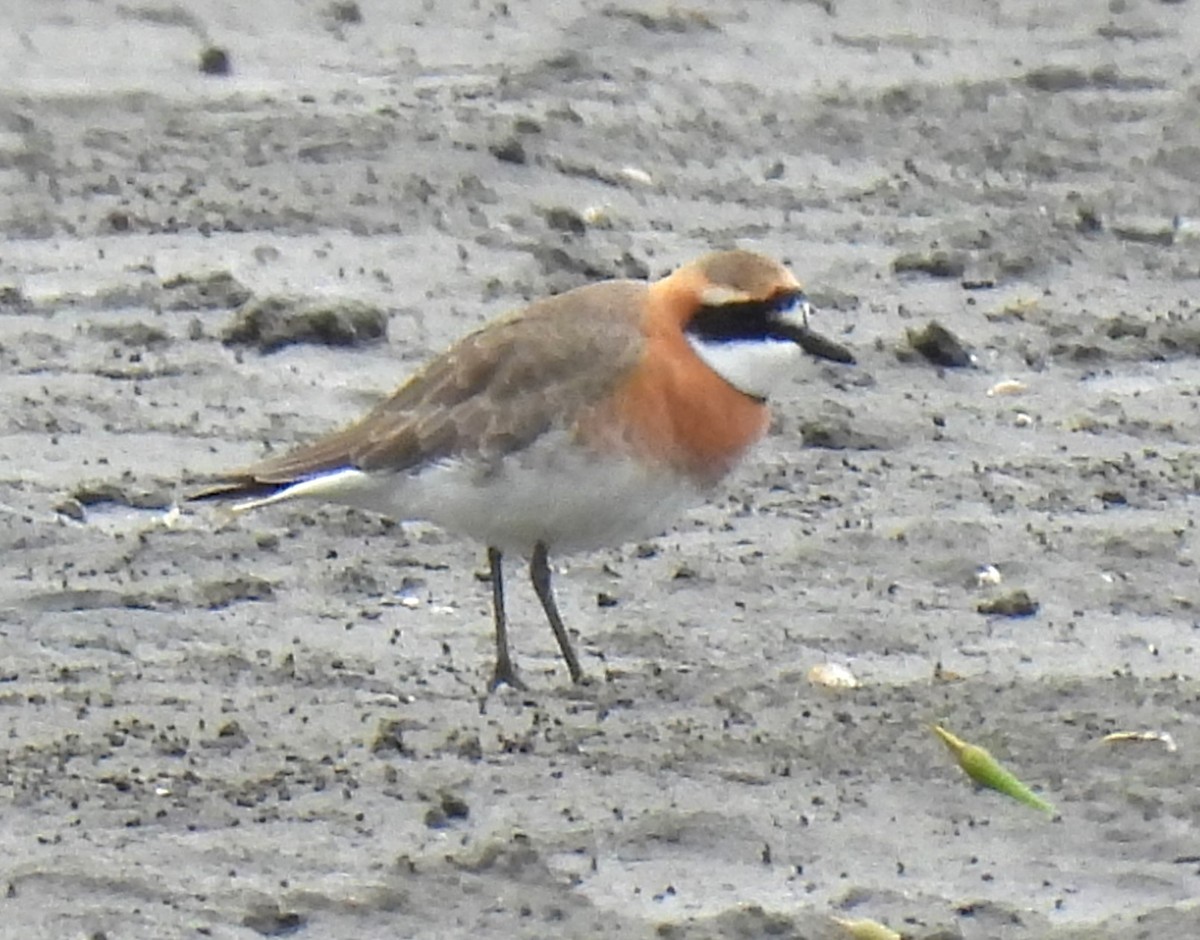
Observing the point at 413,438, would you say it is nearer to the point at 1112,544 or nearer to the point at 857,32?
the point at 1112,544

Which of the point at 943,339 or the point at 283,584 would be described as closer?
the point at 283,584

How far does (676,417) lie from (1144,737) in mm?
1283

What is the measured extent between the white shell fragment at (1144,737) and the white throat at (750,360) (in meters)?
1.24

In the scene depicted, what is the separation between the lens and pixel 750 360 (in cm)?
735

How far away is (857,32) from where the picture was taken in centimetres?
1365

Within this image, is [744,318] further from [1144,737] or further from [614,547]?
[1144,737]

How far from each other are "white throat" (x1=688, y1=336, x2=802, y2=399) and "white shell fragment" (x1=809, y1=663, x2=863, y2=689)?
659mm

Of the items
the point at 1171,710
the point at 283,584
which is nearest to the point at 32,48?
the point at 283,584

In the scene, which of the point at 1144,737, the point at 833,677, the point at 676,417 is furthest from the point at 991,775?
the point at 676,417

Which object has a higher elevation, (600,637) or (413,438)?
(413,438)

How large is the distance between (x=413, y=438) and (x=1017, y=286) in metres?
3.74

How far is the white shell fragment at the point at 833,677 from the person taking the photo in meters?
7.06

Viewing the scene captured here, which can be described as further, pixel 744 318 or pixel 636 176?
pixel 636 176

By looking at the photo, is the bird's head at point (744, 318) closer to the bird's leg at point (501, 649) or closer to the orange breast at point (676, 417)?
the orange breast at point (676, 417)
